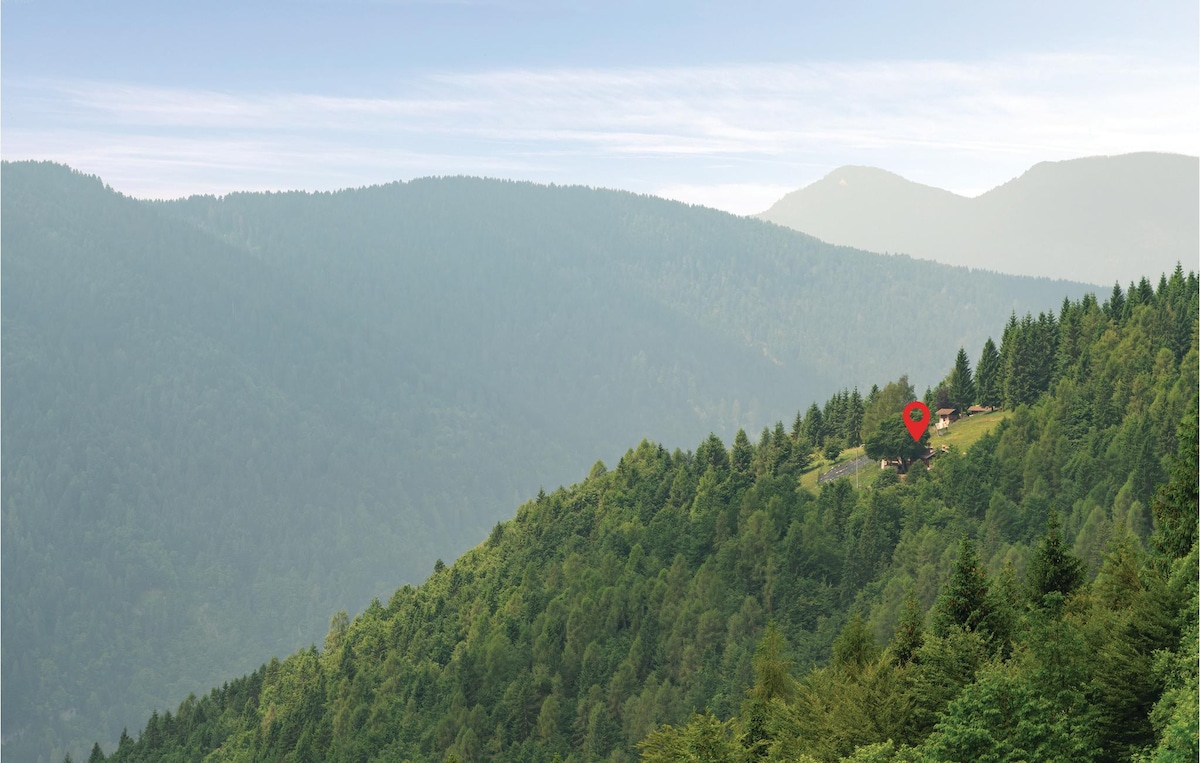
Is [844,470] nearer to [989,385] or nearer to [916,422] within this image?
[916,422]

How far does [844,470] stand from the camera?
18562 centimetres

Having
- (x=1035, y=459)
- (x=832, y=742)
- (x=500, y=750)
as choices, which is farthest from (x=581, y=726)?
(x=832, y=742)

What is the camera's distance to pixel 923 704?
67.1 m

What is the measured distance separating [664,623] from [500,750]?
83.2 feet

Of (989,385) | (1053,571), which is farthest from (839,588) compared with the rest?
(1053,571)

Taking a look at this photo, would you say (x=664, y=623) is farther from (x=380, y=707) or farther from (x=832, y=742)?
(x=832, y=742)

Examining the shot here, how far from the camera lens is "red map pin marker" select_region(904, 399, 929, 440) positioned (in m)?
177

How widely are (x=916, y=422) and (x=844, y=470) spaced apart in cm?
1260

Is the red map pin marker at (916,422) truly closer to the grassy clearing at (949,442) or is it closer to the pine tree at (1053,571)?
the grassy clearing at (949,442)

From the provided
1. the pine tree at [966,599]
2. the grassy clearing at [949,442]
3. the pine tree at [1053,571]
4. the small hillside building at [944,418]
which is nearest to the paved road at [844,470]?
the grassy clearing at [949,442]

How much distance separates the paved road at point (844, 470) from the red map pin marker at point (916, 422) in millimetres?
8245

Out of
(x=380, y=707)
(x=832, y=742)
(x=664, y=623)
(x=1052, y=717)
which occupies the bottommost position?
(x=380, y=707)

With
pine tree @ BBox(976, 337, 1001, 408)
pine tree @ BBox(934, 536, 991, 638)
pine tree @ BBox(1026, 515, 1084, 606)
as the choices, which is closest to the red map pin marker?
pine tree @ BBox(976, 337, 1001, 408)

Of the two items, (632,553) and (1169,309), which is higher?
(1169,309)
